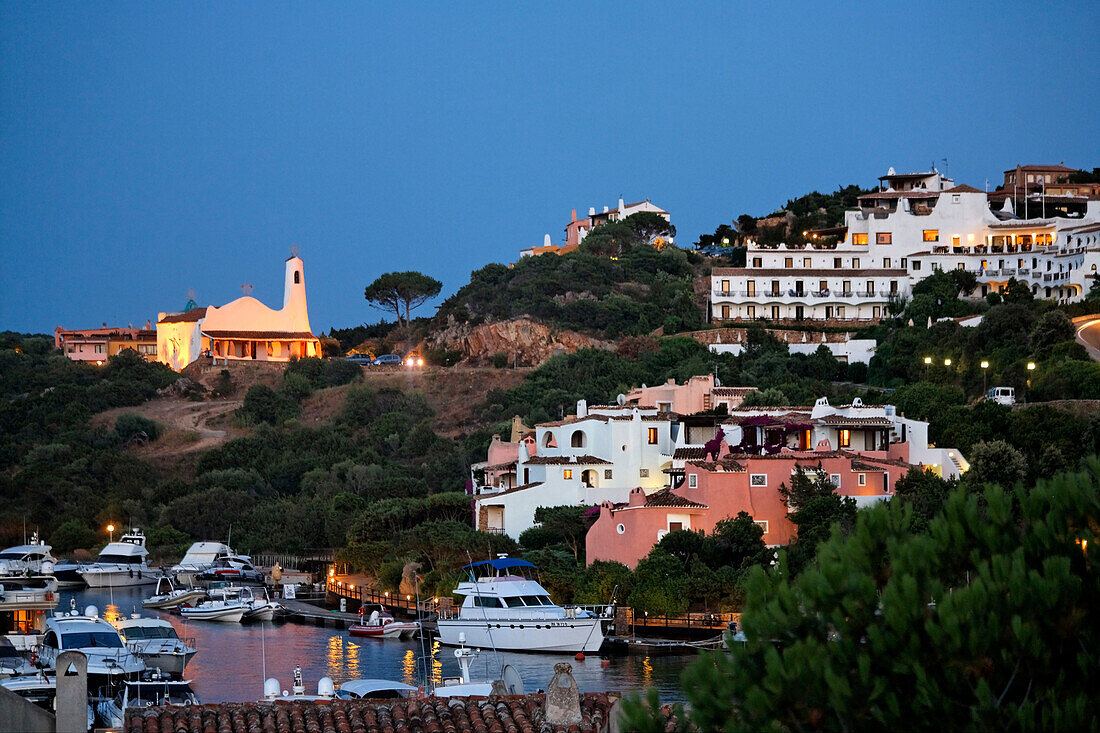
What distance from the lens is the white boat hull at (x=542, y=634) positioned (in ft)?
122

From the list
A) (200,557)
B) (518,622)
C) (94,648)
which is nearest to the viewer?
(94,648)

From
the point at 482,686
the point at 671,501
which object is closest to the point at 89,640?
the point at 482,686

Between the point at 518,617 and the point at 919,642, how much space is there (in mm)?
26715

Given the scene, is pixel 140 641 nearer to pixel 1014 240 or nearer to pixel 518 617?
pixel 518 617

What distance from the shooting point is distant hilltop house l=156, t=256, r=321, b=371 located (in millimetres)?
90188

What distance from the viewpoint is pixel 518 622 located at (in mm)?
37531

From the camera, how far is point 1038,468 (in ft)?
140

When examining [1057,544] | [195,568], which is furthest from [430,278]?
[1057,544]

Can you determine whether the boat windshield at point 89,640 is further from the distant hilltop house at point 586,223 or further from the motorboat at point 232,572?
the distant hilltop house at point 586,223

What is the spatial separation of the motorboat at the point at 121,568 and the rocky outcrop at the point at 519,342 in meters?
26.9

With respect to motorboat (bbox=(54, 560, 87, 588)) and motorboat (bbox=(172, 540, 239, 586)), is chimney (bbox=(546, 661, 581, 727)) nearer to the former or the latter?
motorboat (bbox=(172, 540, 239, 586))

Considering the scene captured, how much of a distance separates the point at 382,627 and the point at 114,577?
19.9m

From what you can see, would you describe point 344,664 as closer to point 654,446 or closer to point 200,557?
point 654,446

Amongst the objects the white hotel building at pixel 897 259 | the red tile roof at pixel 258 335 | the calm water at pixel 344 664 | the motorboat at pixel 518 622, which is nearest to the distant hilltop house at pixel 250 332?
the red tile roof at pixel 258 335
